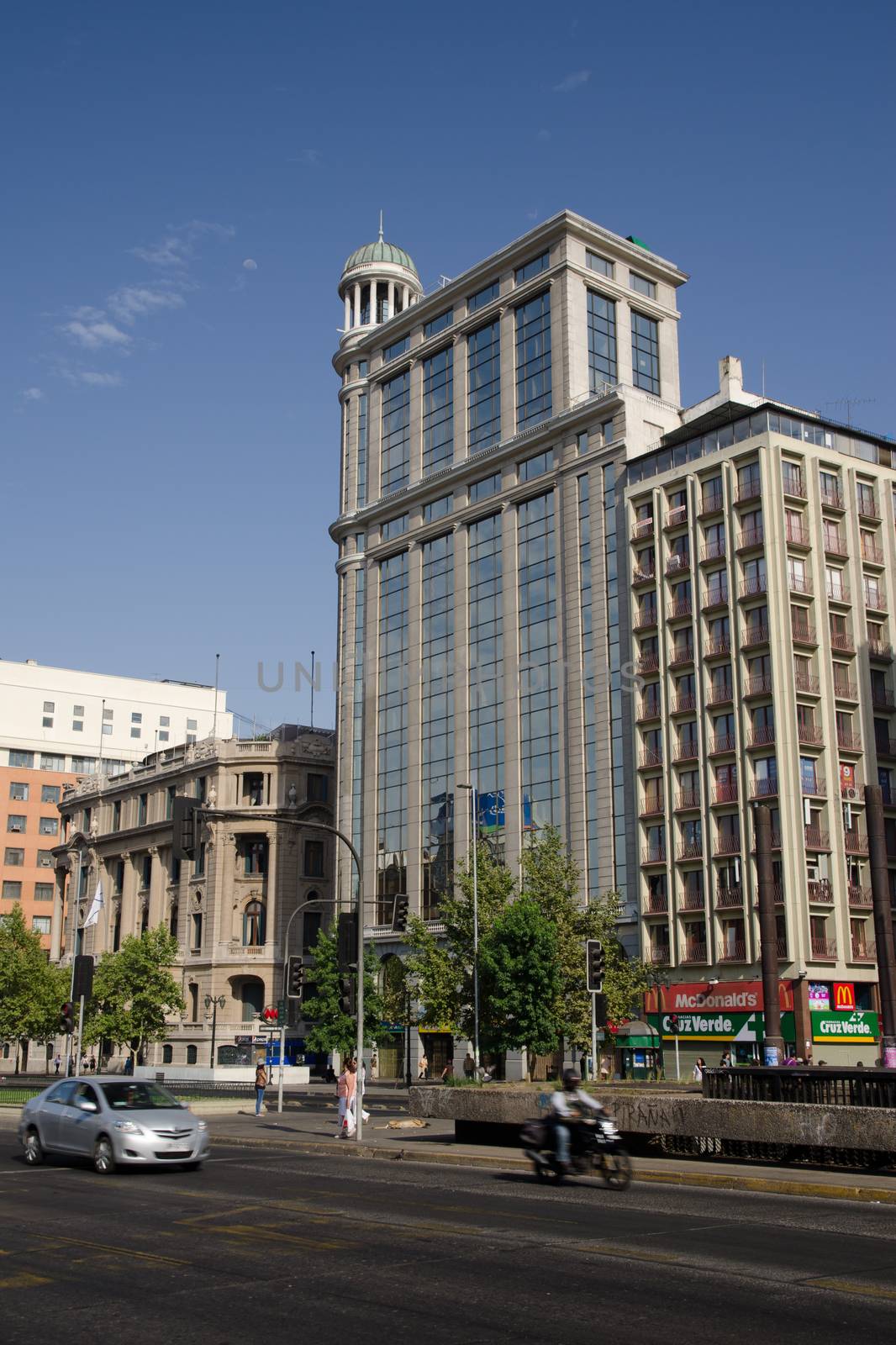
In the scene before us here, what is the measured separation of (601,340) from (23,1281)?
67.8 meters

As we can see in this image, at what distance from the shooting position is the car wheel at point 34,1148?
21891mm

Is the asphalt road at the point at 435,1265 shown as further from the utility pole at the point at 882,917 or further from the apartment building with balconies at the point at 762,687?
the apartment building with balconies at the point at 762,687

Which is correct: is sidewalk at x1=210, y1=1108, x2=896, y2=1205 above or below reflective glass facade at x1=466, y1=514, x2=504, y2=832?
below

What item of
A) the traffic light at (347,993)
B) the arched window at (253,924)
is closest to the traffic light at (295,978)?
the traffic light at (347,993)

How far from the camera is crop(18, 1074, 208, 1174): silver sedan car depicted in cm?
2003

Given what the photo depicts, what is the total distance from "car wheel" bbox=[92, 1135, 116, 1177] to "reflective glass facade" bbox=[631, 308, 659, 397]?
61.7 metres

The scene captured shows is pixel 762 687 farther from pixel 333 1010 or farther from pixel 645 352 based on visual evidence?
pixel 333 1010

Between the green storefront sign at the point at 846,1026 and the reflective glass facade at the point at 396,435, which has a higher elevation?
the reflective glass facade at the point at 396,435

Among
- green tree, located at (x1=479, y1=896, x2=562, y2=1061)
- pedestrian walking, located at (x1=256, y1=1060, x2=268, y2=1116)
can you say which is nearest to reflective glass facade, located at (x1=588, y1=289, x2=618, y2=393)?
green tree, located at (x1=479, y1=896, x2=562, y2=1061)

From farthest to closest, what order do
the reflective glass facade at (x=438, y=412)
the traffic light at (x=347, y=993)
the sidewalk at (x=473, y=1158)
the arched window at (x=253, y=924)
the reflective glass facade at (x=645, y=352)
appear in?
the arched window at (x=253, y=924) → the reflective glass facade at (x=438, y=412) → the reflective glass facade at (x=645, y=352) → the traffic light at (x=347, y=993) → the sidewalk at (x=473, y=1158)

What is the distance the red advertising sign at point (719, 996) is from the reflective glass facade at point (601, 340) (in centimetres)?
3284

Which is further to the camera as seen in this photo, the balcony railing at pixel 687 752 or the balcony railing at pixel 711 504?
the balcony railing at pixel 711 504

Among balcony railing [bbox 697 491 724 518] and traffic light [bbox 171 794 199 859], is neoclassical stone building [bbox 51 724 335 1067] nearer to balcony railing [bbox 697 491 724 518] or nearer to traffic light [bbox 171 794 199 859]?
balcony railing [bbox 697 491 724 518]

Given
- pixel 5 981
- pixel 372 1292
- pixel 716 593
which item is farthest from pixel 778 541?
pixel 5 981
